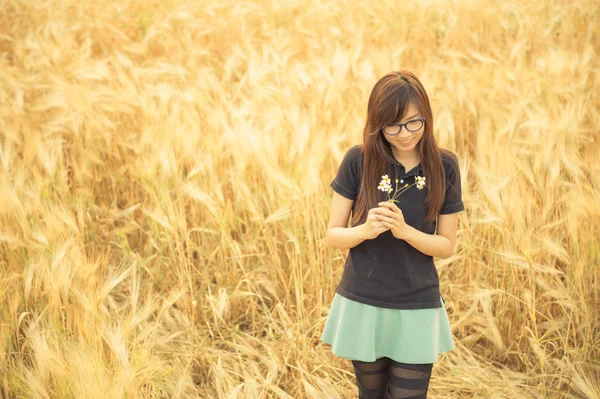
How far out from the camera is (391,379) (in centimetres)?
159

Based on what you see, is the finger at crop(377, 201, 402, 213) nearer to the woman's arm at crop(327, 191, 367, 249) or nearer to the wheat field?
the woman's arm at crop(327, 191, 367, 249)

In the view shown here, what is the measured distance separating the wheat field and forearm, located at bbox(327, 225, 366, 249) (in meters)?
0.59

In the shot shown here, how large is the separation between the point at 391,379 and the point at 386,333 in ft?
0.48

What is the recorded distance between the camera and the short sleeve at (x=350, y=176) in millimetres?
1605

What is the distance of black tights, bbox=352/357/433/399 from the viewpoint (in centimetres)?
156

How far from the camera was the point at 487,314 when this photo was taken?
2.25 m

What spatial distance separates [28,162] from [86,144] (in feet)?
1.09

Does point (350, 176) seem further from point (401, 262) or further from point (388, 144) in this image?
point (401, 262)

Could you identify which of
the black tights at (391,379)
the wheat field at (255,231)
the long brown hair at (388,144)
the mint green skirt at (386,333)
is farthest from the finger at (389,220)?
the wheat field at (255,231)

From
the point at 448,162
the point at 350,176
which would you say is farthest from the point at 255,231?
the point at 448,162

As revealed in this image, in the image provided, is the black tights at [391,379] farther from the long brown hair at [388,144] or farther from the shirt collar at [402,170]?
the shirt collar at [402,170]

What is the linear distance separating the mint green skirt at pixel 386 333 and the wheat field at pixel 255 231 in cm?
46

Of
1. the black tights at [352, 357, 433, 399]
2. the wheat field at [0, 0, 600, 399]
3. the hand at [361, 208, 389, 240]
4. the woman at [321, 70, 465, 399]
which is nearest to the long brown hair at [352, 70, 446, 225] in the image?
the woman at [321, 70, 465, 399]

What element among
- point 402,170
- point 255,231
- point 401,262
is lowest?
point 255,231
